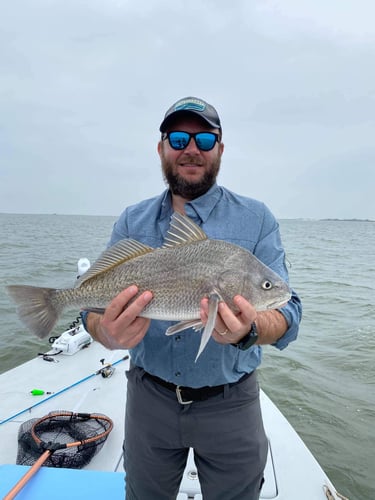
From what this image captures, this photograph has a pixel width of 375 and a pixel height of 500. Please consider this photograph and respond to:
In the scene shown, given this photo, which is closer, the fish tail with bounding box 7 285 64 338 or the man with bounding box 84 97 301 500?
the man with bounding box 84 97 301 500

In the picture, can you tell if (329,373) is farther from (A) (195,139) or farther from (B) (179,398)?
(A) (195,139)

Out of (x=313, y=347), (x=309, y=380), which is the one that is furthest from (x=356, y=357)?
(x=309, y=380)

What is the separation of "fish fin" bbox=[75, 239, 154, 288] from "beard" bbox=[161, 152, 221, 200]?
0.61 metres

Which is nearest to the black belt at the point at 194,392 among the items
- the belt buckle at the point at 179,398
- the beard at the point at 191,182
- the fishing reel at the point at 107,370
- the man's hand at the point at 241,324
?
the belt buckle at the point at 179,398

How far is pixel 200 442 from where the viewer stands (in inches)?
110

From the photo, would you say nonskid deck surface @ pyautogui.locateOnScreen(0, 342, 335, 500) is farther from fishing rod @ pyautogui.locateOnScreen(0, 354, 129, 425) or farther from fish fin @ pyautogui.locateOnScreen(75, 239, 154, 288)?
fish fin @ pyautogui.locateOnScreen(75, 239, 154, 288)

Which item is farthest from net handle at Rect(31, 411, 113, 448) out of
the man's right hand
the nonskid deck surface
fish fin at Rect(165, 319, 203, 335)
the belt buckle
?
fish fin at Rect(165, 319, 203, 335)

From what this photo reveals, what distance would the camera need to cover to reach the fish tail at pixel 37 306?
2967 mm

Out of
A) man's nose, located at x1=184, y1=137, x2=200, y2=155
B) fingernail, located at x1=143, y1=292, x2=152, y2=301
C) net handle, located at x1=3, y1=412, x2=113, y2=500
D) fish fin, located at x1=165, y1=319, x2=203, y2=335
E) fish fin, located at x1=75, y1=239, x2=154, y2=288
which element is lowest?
net handle, located at x1=3, y1=412, x2=113, y2=500

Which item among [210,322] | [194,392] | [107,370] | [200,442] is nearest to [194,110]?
[210,322]

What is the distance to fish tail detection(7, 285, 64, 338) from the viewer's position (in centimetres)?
297

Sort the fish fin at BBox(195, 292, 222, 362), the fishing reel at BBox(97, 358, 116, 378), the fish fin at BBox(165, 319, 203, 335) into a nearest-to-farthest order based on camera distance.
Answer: the fish fin at BBox(195, 292, 222, 362)
the fish fin at BBox(165, 319, 203, 335)
the fishing reel at BBox(97, 358, 116, 378)

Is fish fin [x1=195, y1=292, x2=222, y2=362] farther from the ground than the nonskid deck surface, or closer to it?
farther from the ground

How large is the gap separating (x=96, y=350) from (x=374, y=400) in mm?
6680
